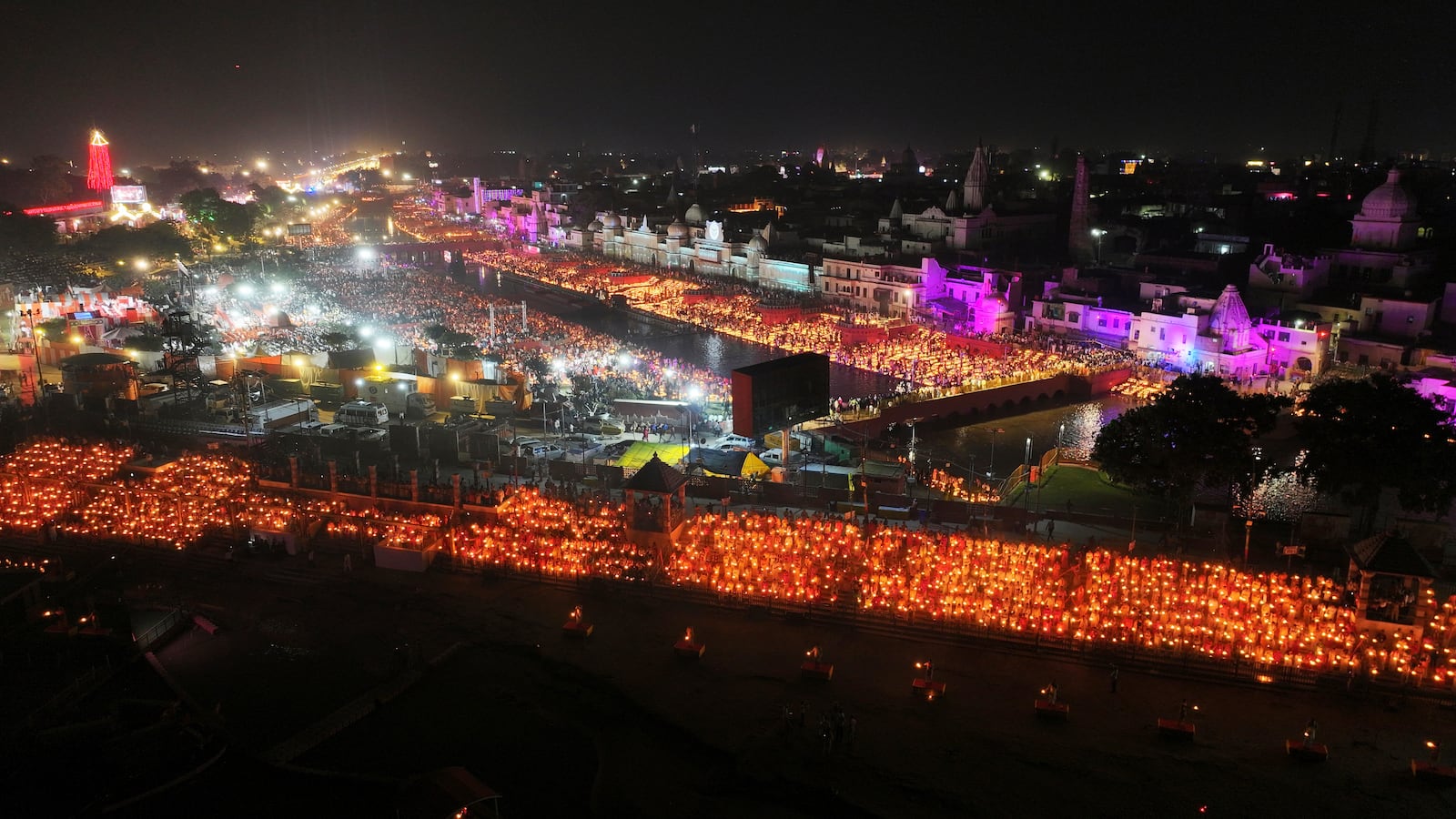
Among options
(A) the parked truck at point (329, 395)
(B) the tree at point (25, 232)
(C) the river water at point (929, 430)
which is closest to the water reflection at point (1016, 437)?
(C) the river water at point (929, 430)

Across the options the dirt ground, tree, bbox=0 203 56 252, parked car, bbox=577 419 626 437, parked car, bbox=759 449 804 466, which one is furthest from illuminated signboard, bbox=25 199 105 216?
the dirt ground

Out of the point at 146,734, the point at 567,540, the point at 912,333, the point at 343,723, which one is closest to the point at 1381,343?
the point at 912,333

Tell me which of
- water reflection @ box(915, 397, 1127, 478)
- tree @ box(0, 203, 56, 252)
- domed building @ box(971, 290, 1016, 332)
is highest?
tree @ box(0, 203, 56, 252)

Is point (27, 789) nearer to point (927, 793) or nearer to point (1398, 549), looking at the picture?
point (927, 793)

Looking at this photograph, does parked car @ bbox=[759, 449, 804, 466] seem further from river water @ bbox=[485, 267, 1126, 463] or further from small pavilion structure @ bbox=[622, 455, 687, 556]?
small pavilion structure @ bbox=[622, 455, 687, 556]

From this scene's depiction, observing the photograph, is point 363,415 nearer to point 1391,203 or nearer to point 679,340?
point 679,340

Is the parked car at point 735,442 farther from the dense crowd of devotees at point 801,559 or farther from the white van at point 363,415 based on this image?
the white van at point 363,415

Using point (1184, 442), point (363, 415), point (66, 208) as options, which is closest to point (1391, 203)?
point (1184, 442)

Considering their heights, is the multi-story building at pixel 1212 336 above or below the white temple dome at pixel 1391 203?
below
